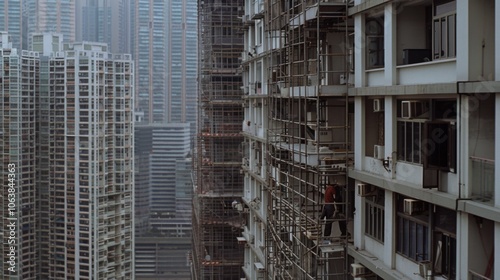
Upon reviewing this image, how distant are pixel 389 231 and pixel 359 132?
67 cm

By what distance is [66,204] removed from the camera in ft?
42.1

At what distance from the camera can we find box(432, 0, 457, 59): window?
9.50ft

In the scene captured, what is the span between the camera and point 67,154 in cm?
1284

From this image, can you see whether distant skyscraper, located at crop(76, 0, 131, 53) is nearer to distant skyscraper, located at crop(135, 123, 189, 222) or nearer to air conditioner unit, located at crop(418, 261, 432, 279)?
distant skyscraper, located at crop(135, 123, 189, 222)

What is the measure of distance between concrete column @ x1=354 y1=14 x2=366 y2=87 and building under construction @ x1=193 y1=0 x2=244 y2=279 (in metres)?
6.15

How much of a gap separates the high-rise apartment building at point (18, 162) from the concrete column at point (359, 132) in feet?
31.7

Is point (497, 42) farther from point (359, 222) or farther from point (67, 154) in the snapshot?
point (67, 154)

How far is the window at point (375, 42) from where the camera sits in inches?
142

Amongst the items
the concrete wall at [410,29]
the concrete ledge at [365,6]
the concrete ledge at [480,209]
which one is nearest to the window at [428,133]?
the concrete ledge at [480,209]

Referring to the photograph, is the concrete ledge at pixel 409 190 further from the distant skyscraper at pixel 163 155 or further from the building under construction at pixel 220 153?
the distant skyscraper at pixel 163 155

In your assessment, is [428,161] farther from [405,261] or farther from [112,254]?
[112,254]

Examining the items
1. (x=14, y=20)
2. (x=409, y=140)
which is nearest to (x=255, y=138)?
(x=409, y=140)

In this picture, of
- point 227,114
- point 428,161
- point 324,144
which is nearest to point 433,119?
point 428,161

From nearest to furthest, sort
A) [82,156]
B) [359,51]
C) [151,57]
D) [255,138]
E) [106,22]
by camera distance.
A: [359,51] < [255,138] < [82,156] < [151,57] < [106,22]
